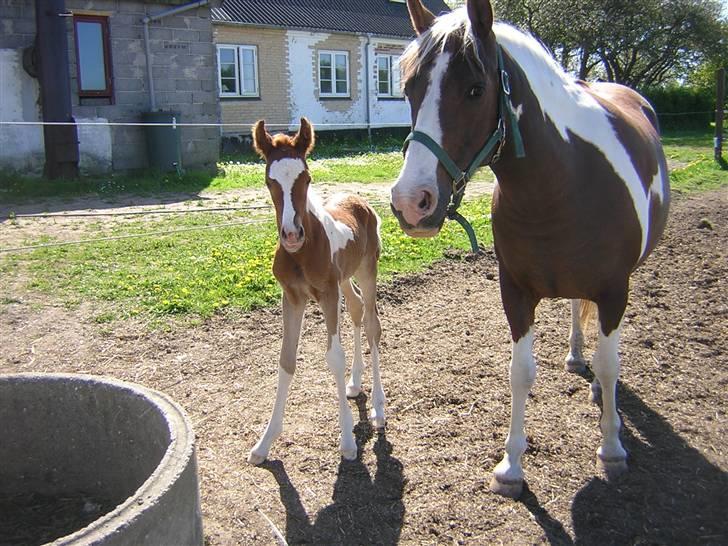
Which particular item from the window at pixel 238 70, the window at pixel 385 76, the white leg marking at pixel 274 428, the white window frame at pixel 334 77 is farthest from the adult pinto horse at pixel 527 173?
the window at pixel 385 76

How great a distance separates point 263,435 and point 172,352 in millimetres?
1655

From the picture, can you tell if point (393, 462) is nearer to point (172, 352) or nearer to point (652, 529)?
point (652, 529)

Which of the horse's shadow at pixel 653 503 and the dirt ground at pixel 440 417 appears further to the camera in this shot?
the dirt ground at pixel 440 417

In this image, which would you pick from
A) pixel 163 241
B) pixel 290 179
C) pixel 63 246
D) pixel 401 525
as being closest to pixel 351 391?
pixel 401 525

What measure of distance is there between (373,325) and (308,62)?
65.1ft

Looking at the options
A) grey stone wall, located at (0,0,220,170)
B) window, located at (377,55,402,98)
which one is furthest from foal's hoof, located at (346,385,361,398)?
window, located at (377,55,402,98)

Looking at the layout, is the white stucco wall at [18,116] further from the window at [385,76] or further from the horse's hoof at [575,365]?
the window at [385,76]

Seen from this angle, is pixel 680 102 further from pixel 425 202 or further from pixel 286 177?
pixel 425 202

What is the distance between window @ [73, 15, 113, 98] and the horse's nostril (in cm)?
1285

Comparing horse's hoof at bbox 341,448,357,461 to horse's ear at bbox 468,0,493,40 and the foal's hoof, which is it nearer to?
the foal's hoof

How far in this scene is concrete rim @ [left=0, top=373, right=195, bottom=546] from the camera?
5.97 ft

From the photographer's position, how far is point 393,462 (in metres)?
3.56

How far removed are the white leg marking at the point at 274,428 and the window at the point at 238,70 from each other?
18.5 meters

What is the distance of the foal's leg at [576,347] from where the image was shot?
466cm
